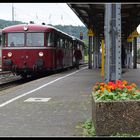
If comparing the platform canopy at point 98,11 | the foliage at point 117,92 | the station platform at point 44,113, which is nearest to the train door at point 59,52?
the platform canopy at point 98,11

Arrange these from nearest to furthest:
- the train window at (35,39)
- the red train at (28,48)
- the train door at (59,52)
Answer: the red train at (28,48), the train window at (35,39), the train door at (59,52)

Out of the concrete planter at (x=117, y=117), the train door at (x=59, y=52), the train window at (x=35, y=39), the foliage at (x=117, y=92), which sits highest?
the train window at (x=35, y=39)

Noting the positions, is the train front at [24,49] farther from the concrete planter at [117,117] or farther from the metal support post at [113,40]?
the concrete planter at [117,117]

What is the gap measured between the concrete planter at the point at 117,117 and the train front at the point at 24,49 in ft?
60.6

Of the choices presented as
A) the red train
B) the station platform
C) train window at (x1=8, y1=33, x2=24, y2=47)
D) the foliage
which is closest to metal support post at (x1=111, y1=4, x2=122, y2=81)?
the station platform

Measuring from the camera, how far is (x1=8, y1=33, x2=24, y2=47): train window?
2712 centimetres

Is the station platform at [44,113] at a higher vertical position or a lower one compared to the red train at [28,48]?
lower

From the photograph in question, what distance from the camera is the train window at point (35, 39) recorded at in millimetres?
26953

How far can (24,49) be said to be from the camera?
2683cm

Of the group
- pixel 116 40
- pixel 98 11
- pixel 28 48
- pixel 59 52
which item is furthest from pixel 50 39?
pixel 116 40

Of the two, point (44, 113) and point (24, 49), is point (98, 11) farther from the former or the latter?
point (44, 113)

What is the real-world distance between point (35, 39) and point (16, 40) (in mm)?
1057

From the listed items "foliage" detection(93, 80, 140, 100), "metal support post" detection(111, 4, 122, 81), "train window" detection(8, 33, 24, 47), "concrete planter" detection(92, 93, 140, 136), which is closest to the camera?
"concrete planter" detection(92, 93, 140, 136)

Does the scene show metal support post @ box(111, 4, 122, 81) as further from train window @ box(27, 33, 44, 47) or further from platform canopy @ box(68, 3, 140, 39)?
train window @ box(27, 33, 44, 47)
